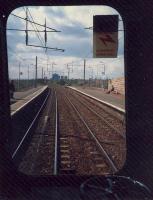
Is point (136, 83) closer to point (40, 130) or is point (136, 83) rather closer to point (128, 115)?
point (128, 115)

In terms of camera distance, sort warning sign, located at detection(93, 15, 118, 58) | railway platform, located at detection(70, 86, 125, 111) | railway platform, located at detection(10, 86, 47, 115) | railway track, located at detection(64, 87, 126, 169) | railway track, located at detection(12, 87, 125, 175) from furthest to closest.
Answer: railway platform, located at detection(70, 86, 125, 111) < railway platform, located at detection(10, 86, 47, 115) < railway track, located at detection(64, 87, 126, 169) < railway track, located at detection(12, 87, 125, 175) < warning sign, located at detection(93, 15, 118, 58)

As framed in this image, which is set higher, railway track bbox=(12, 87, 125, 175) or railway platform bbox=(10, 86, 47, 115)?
railway platform bbox=(10, 86, 47, 115)

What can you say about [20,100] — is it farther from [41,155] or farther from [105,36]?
[105,36]

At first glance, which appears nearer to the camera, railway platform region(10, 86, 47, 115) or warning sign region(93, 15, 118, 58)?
warning sign region(93, 15, 118, 58)

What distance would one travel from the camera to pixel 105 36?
6.93 m

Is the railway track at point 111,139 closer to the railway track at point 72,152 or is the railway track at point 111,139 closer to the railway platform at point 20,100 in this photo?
the railway track at point 72,152

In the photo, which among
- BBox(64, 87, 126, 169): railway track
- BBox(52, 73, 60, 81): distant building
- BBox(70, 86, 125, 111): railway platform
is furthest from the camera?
BBox(52, 73, 60, 81): distant building

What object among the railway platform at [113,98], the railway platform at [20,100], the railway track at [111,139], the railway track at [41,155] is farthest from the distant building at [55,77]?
the railway track at [41,155]

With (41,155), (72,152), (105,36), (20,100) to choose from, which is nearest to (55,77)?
(20,100)

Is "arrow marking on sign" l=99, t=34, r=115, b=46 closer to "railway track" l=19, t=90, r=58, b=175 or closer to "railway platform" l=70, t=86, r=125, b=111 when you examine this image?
"railway track" l=19, t=90, r=58, b=175

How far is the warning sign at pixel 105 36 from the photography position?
6.88 m

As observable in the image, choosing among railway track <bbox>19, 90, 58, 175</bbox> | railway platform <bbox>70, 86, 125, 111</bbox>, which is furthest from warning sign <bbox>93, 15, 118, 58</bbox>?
railway platform <bbox>70, 86, 125, 111</bbox>

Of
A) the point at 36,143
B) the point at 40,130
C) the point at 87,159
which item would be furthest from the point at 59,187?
the point at 40,130

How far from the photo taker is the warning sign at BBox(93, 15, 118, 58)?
6875 mm
